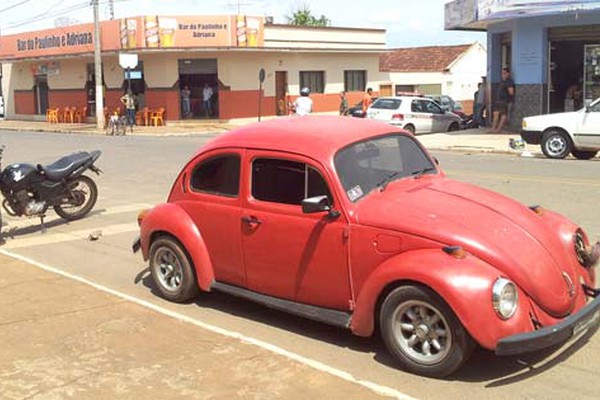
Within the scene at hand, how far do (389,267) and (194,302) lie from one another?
2314 mm

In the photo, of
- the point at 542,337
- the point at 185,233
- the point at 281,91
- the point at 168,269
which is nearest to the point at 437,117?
the point at 281,91

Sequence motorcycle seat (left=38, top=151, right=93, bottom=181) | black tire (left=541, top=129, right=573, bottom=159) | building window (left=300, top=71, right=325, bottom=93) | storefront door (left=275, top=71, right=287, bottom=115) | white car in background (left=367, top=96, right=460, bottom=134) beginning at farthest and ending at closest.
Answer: building window (left=300, top=71, right=325, bottom=93), storefront door (left=275, top=71, right=287, bottom=115), white car in background (left=367, top=96, right=460, bottom=134), black tire (left=541, top=129, right=573, bottom=159), motorcycle seat (left=38, top=151, right=93, bottom=181)

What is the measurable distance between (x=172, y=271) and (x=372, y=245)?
2250mm

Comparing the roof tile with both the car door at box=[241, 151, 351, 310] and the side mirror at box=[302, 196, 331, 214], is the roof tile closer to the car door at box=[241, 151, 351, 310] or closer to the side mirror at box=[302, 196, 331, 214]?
the car door at box=[241, 151, 351, 310]

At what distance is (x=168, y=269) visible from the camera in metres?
6.56

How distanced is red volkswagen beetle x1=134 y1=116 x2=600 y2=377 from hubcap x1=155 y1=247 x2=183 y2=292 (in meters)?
0.01

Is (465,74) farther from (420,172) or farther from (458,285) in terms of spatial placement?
(458,285)

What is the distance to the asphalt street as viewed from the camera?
4.60 meters

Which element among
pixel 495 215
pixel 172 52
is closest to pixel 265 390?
pixel 495 215

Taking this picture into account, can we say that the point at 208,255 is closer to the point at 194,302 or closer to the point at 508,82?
the point at 194,302

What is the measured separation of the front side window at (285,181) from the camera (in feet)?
17.8

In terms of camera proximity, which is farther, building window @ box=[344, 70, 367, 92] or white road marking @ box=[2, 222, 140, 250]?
building window @ box=[344, 70, 367, 92]

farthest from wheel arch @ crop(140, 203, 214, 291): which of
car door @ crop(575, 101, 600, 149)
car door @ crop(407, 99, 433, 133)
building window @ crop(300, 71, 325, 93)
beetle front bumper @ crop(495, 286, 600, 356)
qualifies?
building window @ crop(300, 71, 325, 93)

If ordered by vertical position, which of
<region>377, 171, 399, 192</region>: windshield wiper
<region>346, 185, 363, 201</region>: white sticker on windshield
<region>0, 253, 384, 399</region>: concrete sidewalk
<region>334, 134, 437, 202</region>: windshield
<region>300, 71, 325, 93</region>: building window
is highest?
<region>300, 71, 325, 93</region>: building window
